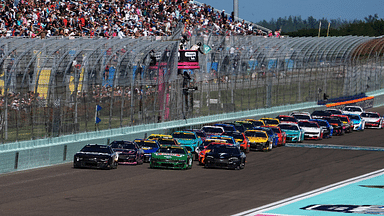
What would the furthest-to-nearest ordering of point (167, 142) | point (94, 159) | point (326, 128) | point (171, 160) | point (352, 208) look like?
point (326, 128) < point (167, 142) < point (171, 160) < point (94, 159) < point (352, 208)

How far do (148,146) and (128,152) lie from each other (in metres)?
2.15

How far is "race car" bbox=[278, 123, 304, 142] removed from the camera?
140 ft

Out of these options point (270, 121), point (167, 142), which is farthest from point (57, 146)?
point (270, 121)

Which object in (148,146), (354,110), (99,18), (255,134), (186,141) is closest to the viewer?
Answer: (148,146)

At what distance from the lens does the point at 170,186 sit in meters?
23.6

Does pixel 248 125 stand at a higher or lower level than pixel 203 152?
lower

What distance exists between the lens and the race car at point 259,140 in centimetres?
3753

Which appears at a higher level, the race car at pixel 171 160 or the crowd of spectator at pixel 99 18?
the crowd of spectator at pixel 99 18

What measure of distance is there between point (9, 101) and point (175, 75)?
672 inches

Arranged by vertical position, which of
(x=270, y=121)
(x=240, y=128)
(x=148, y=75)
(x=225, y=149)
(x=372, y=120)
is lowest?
(x=372, y=120)

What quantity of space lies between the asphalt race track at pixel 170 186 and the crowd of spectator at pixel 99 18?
36.6 feet

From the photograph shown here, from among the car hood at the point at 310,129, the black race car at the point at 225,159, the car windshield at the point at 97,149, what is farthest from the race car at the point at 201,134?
the car windshield at the point at 97,149

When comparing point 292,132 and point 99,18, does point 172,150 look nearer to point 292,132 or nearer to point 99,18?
point 292,132

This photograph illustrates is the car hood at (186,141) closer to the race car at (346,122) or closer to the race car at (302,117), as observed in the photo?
the race car at (302,117)
